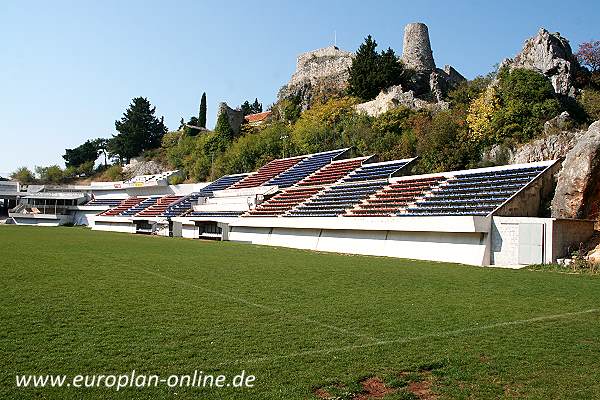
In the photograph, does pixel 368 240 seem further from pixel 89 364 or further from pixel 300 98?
A: pixel 300 98

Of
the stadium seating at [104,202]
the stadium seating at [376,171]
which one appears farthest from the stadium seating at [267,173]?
the stadium seating at [104,202]

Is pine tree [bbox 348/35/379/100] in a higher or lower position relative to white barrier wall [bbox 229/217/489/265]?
higher

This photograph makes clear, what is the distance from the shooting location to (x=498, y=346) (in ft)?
25.0

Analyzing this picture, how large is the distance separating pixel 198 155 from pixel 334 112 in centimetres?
2548

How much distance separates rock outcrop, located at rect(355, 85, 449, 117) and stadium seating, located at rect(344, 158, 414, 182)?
1215cm

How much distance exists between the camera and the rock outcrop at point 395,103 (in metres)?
48.6

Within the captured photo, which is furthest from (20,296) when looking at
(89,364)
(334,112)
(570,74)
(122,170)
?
(122,170)

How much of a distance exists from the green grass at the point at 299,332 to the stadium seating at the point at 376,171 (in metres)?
21.1

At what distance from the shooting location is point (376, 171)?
3778 cm

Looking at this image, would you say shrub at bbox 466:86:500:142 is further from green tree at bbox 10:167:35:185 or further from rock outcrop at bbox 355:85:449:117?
green tree at bbox 10:167:35:185

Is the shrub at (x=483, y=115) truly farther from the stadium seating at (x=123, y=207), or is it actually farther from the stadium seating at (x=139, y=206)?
the stadium seating at (x=123, y=207)

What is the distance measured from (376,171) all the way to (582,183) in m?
16.8

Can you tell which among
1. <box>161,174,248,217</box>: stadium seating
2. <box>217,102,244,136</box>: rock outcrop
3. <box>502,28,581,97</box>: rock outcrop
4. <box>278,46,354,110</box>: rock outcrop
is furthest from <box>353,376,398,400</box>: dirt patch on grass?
<box>217,102,244,136</box>: rock outcrop

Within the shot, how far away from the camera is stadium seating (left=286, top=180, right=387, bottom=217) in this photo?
33125 mm
